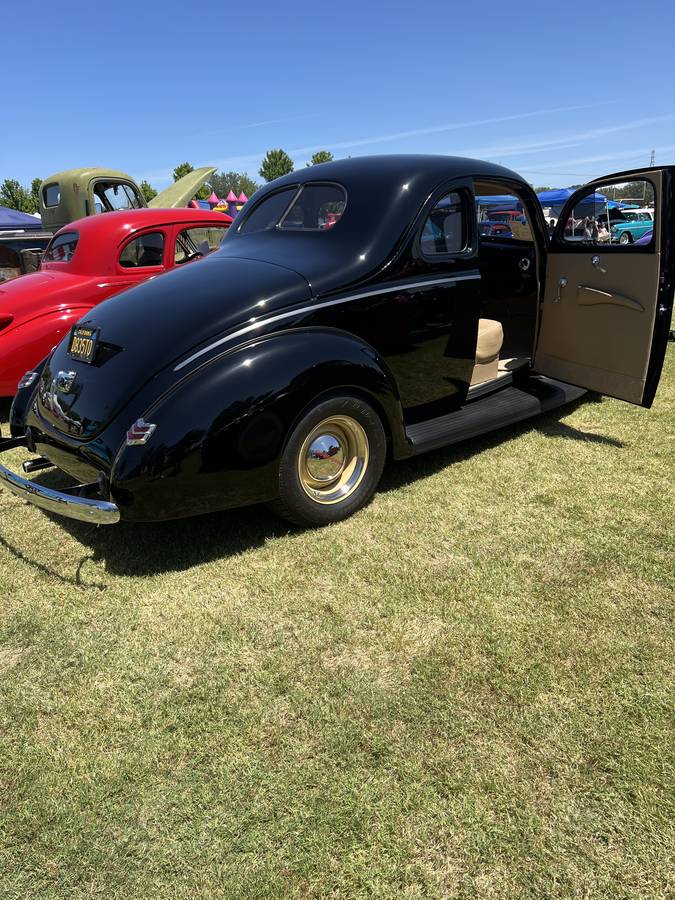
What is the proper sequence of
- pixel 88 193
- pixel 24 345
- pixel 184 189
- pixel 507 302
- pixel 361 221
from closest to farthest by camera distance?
pixel 361 221, pixel 507 302, pixel 24 345, pixel 88 193, pixel 184 189

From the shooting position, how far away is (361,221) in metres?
3.75

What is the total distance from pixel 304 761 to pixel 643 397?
341 centimetres

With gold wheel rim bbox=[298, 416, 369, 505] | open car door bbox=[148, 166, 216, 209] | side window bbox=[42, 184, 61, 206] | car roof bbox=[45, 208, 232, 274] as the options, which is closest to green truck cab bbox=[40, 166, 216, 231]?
side window bbox=[42, 184, 61, 206]

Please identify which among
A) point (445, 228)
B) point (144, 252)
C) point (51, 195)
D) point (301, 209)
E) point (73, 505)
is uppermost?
point (51, 195)

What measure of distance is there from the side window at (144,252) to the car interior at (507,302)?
3.24 meters

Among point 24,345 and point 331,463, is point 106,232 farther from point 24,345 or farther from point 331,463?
point 331,463

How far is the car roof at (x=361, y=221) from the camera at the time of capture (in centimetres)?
355

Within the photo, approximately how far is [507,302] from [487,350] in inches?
21.2

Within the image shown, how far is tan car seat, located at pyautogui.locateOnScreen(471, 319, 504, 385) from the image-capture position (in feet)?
15.4

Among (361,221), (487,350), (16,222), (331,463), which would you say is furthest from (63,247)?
(16,222)

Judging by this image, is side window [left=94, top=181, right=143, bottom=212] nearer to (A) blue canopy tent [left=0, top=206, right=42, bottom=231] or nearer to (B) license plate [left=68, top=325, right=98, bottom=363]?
(A) blue canopy tent [left=0, top=206, right=42, bottom=231]

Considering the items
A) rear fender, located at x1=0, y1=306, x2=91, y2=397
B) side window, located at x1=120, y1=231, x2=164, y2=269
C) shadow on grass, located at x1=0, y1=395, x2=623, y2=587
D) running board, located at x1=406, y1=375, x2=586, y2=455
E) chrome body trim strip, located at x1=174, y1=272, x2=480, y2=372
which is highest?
side window, located at x1=120, y1=231, x2=164, y2=269

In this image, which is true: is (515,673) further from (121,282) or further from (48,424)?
(121,282)

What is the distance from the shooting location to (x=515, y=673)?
236 cm
